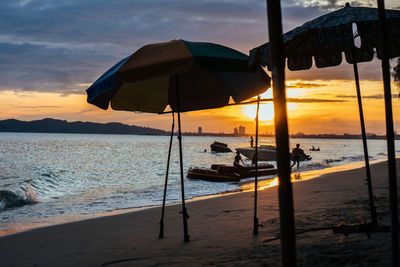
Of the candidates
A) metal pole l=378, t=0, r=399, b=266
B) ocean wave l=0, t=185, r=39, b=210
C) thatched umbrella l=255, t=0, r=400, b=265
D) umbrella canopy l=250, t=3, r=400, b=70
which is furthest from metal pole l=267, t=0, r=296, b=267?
ocean wave l=0, t=185, r=39, b=210

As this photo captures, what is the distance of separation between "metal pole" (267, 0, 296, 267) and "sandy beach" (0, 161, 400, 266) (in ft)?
5.88

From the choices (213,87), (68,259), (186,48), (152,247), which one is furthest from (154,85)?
(68,259)

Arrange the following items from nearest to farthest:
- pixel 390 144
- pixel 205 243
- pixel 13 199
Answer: pixel 390 144 < pixel 205 243 < pixel 13 199

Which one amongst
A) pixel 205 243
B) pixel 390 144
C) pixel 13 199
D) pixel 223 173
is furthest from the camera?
pixel 223 173

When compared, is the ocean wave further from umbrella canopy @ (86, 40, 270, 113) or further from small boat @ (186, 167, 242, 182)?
umbrella canopy @ (86, 40, 270, 113)

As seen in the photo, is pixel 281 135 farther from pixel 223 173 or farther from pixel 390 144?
pixel 223 173

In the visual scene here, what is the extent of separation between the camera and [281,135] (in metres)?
2.57

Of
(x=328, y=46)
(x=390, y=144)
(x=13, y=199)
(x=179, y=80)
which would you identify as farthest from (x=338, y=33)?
(x=13, y=199)

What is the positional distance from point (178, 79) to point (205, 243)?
3.17 meters

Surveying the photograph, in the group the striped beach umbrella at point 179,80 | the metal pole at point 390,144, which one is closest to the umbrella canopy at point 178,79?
the striped beach umbrella at point 179,80

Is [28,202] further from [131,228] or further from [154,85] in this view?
[154,85]

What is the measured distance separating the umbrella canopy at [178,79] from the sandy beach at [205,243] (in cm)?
250

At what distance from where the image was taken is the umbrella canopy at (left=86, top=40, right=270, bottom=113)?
4566 millimetres

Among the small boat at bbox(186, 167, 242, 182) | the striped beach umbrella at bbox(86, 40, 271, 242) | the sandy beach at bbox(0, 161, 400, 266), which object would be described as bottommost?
the small boat at bbox(186, 167, 242, 182)
